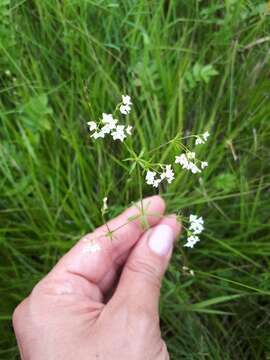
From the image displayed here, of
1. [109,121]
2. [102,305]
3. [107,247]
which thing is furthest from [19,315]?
[109,121]

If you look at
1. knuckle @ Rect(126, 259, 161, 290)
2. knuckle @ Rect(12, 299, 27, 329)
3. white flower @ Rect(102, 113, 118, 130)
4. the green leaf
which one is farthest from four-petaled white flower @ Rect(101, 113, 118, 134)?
the green leaf

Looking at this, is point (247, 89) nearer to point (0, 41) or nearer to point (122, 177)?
point (122, 177)

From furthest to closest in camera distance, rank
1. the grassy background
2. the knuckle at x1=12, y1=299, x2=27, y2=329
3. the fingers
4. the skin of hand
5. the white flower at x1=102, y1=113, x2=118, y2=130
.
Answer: the grassy background → the fingers → the knuckle at x1=12, y1=299, x2=27, y2=329 → the skin of hand → the white flower at x1=102, y1=113, x2=118, y2=130

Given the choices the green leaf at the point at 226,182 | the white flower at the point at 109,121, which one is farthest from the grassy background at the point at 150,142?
the white flower at the point at 109,121

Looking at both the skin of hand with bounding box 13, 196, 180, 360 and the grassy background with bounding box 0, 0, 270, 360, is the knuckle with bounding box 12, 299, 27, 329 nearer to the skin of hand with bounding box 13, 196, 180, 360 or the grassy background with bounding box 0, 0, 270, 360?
the skin of hand with bounding box 13, 196, 180, 360

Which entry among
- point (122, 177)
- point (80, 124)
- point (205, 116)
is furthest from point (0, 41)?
point (205, 116)

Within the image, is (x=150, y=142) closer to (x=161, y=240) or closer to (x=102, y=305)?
(x=161, y=240)
